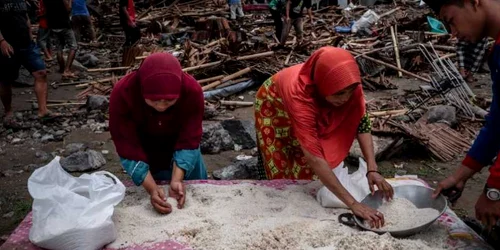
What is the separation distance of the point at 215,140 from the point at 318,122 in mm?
2617

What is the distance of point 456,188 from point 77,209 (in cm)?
166

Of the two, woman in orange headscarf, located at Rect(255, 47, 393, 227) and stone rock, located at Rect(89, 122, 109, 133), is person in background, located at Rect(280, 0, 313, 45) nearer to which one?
stone rock, located at Rect(89, 122, 109, 133)

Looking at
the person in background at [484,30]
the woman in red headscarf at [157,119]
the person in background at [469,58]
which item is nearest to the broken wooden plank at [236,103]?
the person in background at [469,58]

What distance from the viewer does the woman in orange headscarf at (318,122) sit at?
2.22 meters

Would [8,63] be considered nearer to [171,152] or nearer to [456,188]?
[171,152]

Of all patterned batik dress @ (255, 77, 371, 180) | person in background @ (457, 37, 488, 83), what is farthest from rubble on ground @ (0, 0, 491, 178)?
patterned batik dress @ (255, 77, 371, 180)

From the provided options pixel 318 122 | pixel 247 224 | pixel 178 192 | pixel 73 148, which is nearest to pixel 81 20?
pixel 73 148

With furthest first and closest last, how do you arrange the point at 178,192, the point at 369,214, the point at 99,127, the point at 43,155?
1. the point at 99,127
2. the point at 43,155
3. the point at 178,192
4. the point at 369,214

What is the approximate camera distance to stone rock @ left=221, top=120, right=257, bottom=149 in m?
5.07

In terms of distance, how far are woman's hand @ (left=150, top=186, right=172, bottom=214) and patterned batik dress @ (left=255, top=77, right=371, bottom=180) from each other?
2.55 feet

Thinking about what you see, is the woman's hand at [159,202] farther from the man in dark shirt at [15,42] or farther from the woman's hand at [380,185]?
the man in dark shirt at [15,42]

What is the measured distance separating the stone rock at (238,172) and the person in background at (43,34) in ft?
14.6

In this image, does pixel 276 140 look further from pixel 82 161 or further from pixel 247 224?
pixel 82 161

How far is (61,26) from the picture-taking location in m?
7.19
